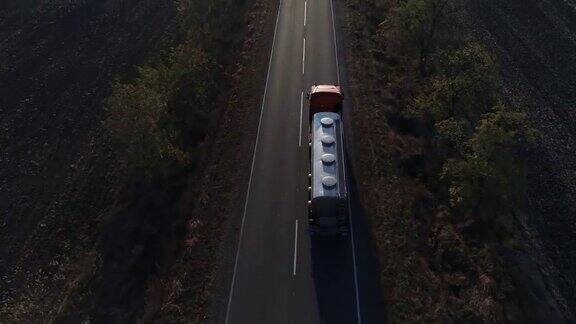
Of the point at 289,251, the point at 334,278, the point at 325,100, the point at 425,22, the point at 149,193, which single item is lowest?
the point at 334,278

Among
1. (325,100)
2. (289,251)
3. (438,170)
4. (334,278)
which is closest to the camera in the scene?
(334,278)

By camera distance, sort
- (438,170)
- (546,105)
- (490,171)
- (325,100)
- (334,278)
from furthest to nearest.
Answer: (546,105) → (325,100) → (438,170) → (490,171) → (334,278)

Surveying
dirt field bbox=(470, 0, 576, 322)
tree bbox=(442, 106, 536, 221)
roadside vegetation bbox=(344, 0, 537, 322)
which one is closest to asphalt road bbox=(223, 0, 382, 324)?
roadside vegetation bbox=(344, 0, 537, 322)

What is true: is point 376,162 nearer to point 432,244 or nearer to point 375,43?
point 432,244

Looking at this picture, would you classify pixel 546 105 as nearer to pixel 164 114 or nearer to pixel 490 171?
pixel 490 171

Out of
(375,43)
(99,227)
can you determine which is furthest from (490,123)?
(99,227)

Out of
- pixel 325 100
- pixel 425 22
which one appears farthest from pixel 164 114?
pixel 425 22
